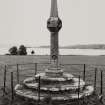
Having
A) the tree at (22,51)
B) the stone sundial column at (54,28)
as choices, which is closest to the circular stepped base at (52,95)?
the stone sundial column at (54,28)

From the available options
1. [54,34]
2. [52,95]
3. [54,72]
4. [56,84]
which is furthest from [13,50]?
[52,95]

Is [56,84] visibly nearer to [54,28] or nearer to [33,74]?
[54,28]

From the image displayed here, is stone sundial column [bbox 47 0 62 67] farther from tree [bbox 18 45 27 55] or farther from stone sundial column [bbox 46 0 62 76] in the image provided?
tree [bbox 18 45 27 55]

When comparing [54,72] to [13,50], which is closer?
[54,72]

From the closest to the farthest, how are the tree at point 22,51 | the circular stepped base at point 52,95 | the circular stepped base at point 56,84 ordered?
the circular stepped base at point 52,95, the circular stepped base at point 56,84, the tree at point 22,51

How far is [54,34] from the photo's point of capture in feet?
35.7

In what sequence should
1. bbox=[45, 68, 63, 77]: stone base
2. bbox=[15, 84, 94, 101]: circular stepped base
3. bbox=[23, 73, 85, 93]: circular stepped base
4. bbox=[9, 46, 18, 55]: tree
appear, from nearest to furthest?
bbox=[15, 84, 94, 101]: circular stepped base < bbox=[23, 73, 85, 93]: circular stepped base < bbox=[45, 68, 63, 77]: stone base < bbox=[9, 46, 18, 55]: tree

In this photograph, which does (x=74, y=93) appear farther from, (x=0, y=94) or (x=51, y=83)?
(x=0, y=94)

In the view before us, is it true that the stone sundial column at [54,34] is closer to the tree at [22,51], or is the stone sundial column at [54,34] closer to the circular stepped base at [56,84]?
the circular stepped base at [56,84]

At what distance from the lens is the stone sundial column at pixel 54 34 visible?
10430 mm

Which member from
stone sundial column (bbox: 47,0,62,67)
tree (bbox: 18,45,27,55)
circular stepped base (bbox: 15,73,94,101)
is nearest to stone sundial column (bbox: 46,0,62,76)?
stone sundial column (bbox: 47,0,62,67)

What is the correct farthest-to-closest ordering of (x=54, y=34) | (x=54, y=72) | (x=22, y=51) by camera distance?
(x=22, y=51), (x=54, y=34), (x=54, y=72)

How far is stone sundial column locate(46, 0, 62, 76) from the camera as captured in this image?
10.4 meters

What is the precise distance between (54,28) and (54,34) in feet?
1.32
